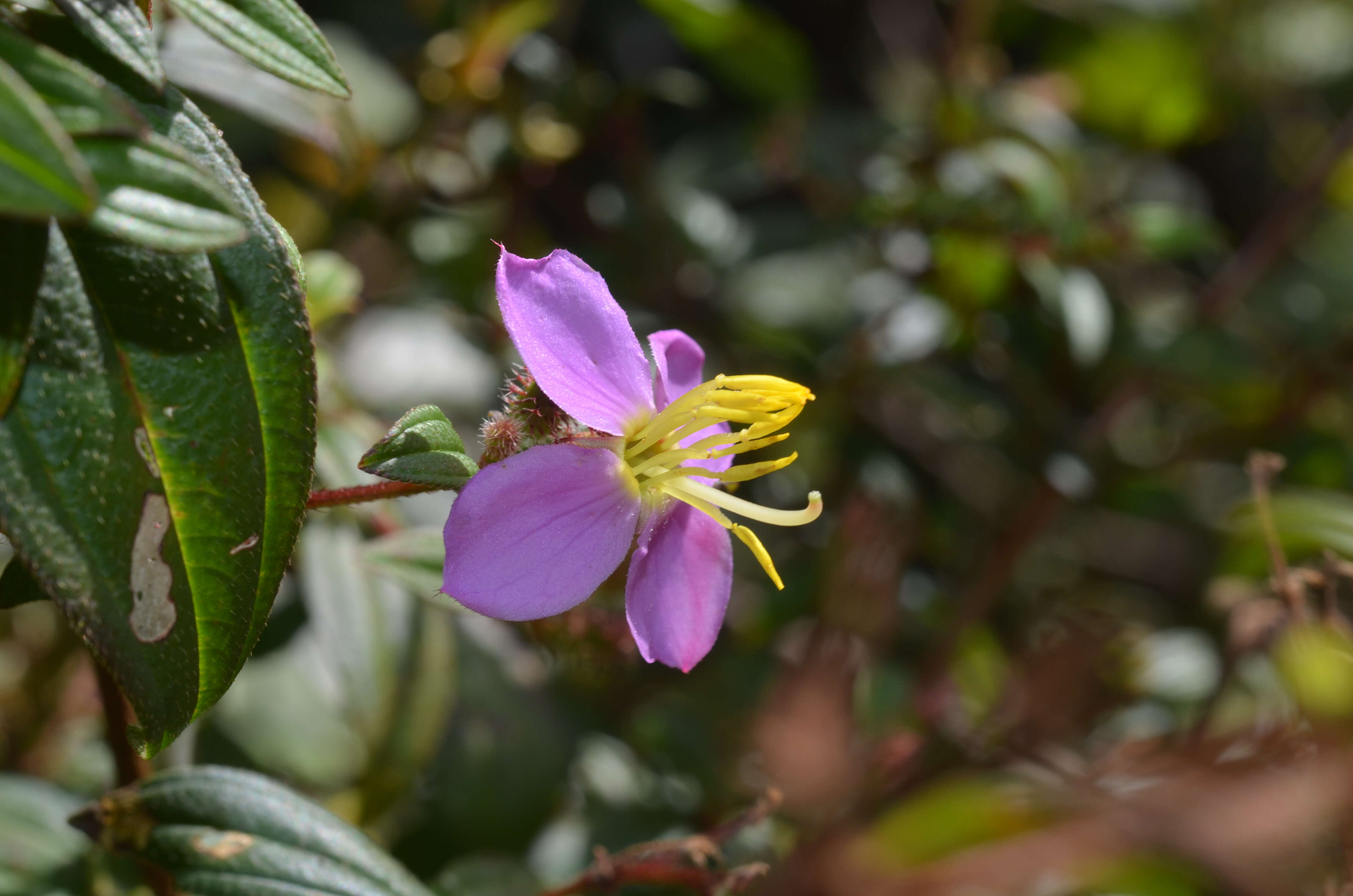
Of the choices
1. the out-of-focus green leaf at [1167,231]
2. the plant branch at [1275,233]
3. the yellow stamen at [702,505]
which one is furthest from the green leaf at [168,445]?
the plant branch at [1275,233]

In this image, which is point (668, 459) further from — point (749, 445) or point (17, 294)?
point (17, 294)

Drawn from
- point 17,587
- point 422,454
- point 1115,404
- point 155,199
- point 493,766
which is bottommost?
point 493,766

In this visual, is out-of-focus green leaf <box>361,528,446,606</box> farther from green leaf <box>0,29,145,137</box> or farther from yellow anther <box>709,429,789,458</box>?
green leaf <box>0,29,145,137</box>

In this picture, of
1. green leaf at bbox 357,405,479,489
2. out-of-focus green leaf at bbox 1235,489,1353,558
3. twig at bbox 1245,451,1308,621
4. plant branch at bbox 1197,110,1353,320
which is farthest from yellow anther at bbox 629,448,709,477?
plant branch at bbox 1197,110,1353,320

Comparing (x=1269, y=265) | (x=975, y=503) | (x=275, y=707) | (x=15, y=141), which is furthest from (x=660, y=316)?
(x=15, y=141)

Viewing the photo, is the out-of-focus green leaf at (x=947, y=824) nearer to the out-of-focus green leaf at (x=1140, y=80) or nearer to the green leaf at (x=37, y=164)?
the green leaf at (x=37, y=164)

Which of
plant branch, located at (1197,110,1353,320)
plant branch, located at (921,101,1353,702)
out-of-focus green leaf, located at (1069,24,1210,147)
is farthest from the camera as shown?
out-of-focus green leaf, located at (1069,24,1210,147)

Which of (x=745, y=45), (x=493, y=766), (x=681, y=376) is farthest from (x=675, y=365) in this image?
(x=745, y=45)
